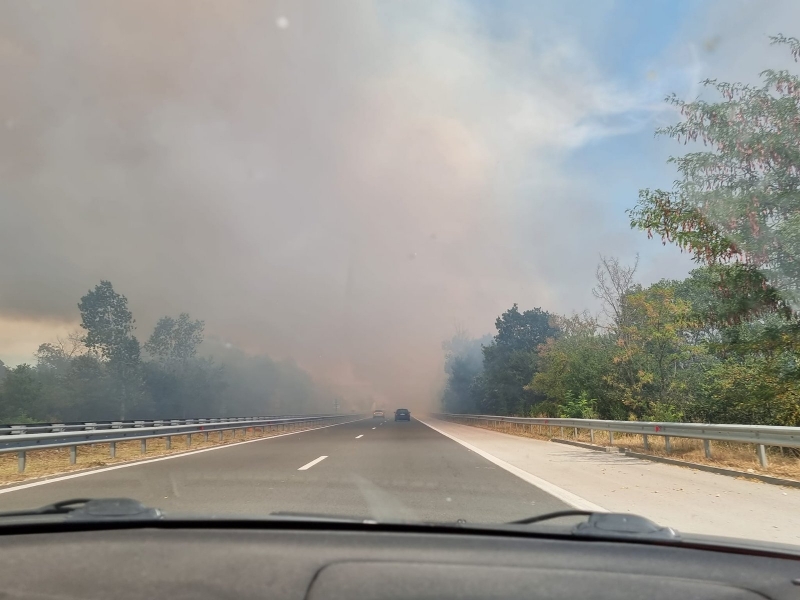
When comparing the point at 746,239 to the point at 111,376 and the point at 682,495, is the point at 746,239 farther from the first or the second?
the point at 111,376

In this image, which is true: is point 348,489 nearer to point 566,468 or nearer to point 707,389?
point 566,468

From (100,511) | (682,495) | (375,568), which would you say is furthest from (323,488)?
(375,568)

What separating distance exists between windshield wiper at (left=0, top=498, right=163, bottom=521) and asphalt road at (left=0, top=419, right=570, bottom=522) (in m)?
2.18

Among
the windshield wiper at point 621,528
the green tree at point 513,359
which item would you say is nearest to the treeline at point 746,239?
the windshield wiper at point 621,528

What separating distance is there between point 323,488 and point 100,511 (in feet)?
21.8

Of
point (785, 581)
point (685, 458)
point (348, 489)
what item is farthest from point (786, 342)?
point (785, 581)

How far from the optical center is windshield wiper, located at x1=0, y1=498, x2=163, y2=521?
121 inches

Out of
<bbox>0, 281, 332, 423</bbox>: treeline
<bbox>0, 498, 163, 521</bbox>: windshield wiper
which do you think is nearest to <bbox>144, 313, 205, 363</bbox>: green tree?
<bbox>0, 281, 332, 423</bbox>: treeline

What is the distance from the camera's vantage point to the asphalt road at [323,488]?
7.55 metres

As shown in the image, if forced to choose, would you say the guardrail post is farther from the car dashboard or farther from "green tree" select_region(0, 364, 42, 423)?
"green tree" select_region(0, 364, 42, 423)

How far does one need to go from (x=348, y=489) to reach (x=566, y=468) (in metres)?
5.84

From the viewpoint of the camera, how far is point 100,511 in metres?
3.13

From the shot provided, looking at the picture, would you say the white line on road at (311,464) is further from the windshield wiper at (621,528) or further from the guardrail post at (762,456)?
the windshield wiper at (621,528)

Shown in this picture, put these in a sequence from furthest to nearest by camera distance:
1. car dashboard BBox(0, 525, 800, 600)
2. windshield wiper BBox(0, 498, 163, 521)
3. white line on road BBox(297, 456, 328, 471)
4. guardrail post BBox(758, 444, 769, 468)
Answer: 1. white line on road BBox(297, 456, 328, 471)
2. guardrail post BBox(758, 444, 769, 468)
3. windshield wiper BBox(0, 498, 163, 521)
4. car dashboard BBox(0, 525, 800, 600)
